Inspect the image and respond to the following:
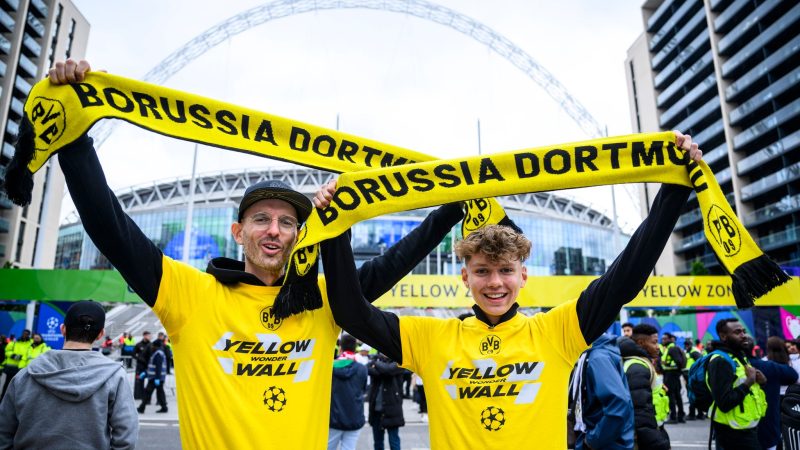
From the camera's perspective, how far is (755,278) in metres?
2.39

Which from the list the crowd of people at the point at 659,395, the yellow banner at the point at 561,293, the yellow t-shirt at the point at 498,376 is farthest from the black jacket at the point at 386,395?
the yellow banner at the point at 561,293

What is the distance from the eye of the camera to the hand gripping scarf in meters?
2.27

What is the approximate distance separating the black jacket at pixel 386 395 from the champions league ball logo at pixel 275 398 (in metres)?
5.81

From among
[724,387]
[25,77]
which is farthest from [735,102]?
[25,77]

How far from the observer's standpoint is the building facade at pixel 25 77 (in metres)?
53.4

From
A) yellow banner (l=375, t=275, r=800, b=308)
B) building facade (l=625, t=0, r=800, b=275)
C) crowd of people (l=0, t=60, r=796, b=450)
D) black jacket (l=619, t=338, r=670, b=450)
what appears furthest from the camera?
building facade (l=625, t=0, r=800, b=275)

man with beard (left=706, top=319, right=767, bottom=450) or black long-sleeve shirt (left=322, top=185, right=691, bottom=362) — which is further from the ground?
black long-sleeve shirt (left=322, top=185, right=691, bottom=362)

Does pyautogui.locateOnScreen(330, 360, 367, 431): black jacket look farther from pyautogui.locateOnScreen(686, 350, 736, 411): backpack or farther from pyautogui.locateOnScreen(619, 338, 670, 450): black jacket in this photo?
pyautogui.locateOnScreen(686, 350, 736, 411): backpack

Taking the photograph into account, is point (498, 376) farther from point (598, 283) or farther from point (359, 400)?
point (359, 400)

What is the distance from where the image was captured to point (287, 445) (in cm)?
212

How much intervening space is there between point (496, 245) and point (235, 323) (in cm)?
118

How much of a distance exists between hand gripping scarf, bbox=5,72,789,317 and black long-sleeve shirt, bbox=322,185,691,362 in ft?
0.28

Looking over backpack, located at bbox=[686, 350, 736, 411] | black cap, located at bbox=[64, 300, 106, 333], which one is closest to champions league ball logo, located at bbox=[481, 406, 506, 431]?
black cap, located at bbox=[64, 300, 106, 333]

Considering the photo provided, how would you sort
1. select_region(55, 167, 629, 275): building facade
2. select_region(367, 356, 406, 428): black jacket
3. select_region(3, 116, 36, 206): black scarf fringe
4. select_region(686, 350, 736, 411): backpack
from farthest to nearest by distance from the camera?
select_region(55, 167, 629, 275): building facade, select_region(367, 356, 406, 428): black jacket, select_region(686, 350, 736, 411): backpack, select_region(3, 116, 36, 206): black scarf fringe
